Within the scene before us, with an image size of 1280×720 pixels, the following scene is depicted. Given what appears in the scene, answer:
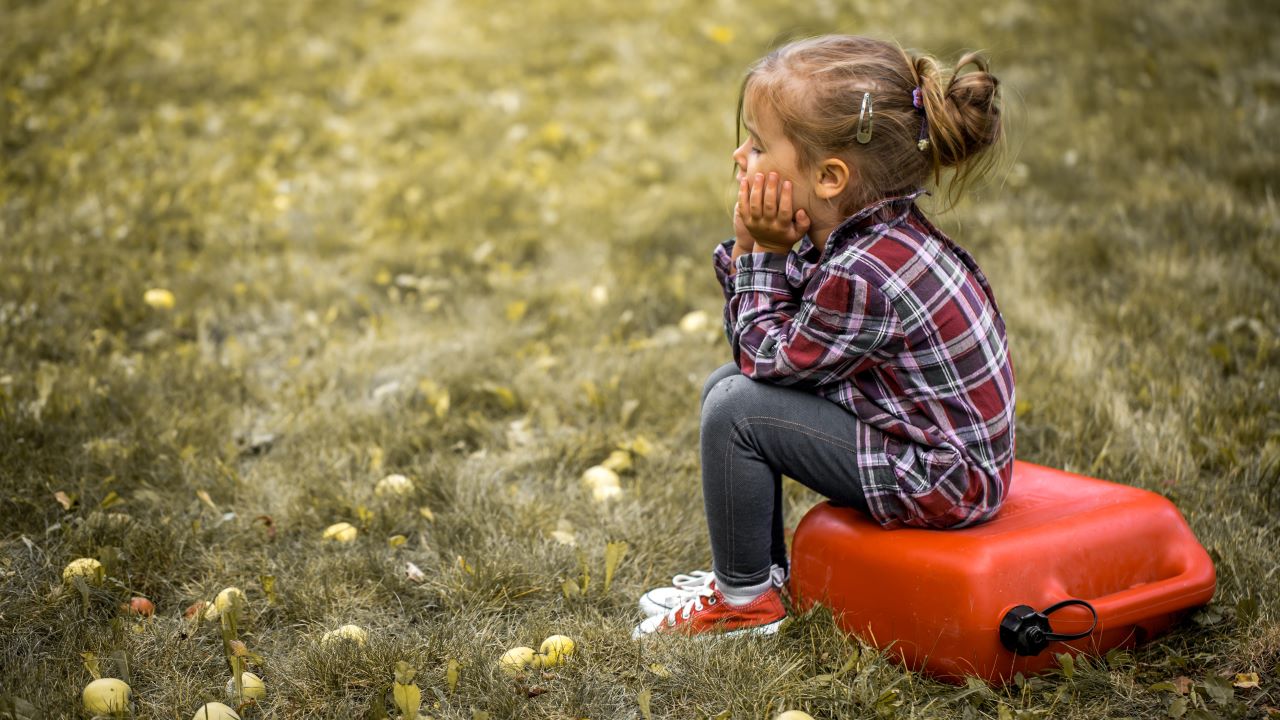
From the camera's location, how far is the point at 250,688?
1969 millimetres

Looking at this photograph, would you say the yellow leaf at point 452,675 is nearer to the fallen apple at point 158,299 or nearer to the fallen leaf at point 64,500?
the fallen leaf at point 64,500

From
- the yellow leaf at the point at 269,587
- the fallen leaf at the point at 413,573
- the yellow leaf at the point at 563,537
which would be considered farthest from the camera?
the yellow leaf at the point at 563,537

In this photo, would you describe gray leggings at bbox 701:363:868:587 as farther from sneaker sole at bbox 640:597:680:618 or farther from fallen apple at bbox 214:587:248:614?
fallen apple at bbox 214:587:248:614

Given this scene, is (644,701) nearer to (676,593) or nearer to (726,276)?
(676,593)

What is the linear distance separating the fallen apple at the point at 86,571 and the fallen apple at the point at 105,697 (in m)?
0.42

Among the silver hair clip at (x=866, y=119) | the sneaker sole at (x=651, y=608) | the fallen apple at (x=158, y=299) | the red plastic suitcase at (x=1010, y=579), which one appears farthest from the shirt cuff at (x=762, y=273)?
the fallen apple at (x=158, y=299)

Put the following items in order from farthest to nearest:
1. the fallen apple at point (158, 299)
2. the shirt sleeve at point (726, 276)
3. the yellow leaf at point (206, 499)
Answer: the fallen apple at point (158, 299) → the yellow leaf at point (206, 499) → the shirt sleeve at point (726, 276)

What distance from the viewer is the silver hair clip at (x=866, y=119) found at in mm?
1947

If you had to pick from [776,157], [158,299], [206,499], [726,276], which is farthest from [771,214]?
[158,299]

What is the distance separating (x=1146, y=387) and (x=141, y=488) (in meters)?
2.91

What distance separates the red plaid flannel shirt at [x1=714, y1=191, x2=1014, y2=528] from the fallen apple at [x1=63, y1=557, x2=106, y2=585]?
1507 mm

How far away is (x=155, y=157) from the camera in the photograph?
520 cm

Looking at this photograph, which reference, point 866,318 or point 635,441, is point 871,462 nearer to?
point 866,318

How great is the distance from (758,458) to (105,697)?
1318 millimetres
